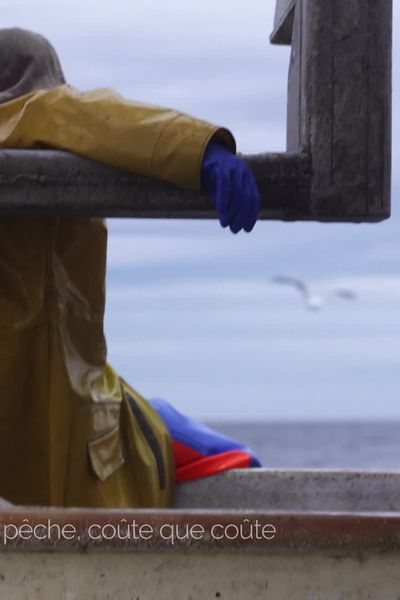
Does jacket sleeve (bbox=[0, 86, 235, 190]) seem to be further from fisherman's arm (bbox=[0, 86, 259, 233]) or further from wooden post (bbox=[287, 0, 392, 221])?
wooden post (bbox=[287, 0, 392, 221])

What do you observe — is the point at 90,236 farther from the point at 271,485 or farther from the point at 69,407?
the point at 271,485

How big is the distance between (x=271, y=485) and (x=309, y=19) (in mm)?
1528

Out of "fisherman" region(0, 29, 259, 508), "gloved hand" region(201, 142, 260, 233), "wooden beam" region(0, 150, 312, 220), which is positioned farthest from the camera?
"fisherman" region(0, 29, 259, 508)

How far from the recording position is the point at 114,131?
3230mm

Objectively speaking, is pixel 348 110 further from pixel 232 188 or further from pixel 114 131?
pixel 114 131

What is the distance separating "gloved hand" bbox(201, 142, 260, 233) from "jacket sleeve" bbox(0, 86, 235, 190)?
3cm

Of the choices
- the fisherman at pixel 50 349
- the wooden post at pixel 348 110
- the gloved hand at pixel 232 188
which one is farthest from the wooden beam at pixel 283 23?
the gloved hand at pixel 232 188

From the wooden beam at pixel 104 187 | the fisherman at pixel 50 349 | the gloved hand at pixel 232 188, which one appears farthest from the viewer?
the fisherman at pixel 50 349

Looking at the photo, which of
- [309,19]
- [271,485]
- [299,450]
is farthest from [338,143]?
[299,450]

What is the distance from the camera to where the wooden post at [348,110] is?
10.7 feet

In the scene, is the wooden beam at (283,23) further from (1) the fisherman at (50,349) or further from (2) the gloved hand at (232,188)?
(2) the gloved hand at (232,188)

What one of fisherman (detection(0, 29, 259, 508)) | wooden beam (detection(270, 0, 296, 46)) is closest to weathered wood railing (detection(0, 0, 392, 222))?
fisherman (detection(0, 29, 259, 508))

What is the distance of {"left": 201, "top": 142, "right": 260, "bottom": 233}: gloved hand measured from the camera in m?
3.11

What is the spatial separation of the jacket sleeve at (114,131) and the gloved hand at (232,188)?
3 centimetres
